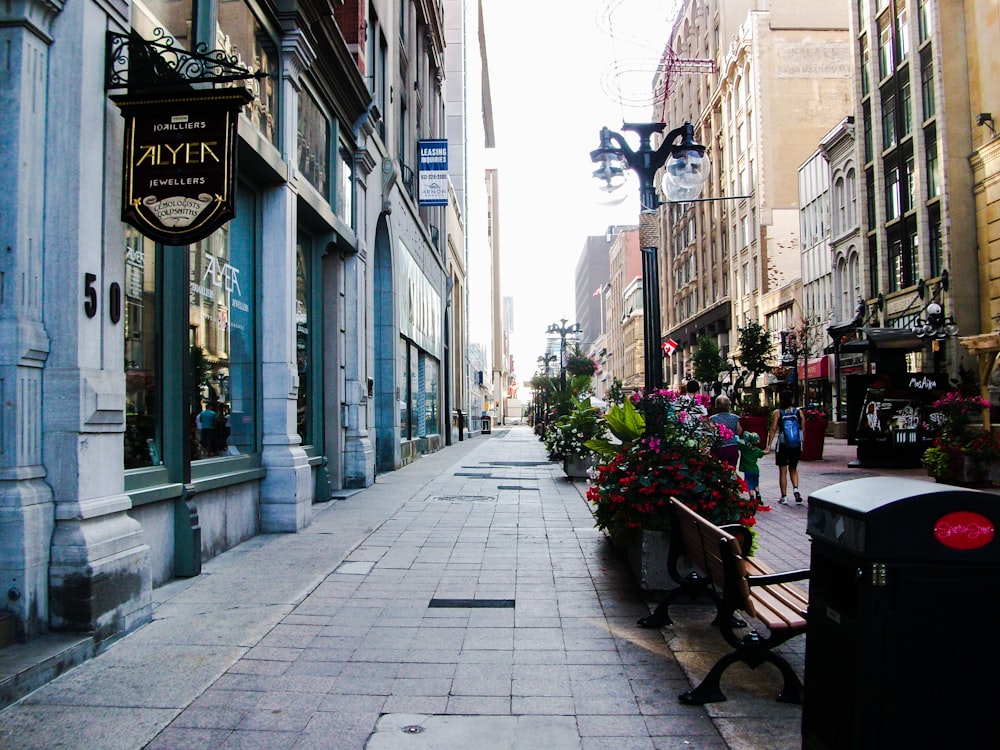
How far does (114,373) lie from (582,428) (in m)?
13.1

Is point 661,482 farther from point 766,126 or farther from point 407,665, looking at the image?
point 766,126

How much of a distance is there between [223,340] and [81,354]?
3.91 m

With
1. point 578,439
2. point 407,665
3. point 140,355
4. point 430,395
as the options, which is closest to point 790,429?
point 578,439

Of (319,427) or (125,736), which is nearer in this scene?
(125,736)

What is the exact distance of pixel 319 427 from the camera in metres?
12.8

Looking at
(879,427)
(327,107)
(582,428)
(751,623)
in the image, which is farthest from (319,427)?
(879,427)

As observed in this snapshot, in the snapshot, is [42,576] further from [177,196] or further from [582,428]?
[582,428]

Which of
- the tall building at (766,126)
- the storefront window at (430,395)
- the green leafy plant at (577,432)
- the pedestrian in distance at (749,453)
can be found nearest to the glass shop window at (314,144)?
the pedestrian in distance at (749,453)

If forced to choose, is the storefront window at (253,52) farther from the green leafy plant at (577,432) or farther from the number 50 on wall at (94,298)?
the green leafy plant at (577,432)

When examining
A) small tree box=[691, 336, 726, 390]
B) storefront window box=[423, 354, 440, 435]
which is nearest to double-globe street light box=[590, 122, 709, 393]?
storefront window box=[423, 354, 440, 435]

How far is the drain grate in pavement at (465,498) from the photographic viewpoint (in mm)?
13214

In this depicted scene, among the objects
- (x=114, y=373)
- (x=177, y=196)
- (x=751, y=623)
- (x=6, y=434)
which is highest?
(x=177, y=196)

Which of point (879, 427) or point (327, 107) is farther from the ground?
point (327, 107)

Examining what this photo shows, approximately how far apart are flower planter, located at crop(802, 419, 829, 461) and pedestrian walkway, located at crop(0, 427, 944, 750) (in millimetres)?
13832
